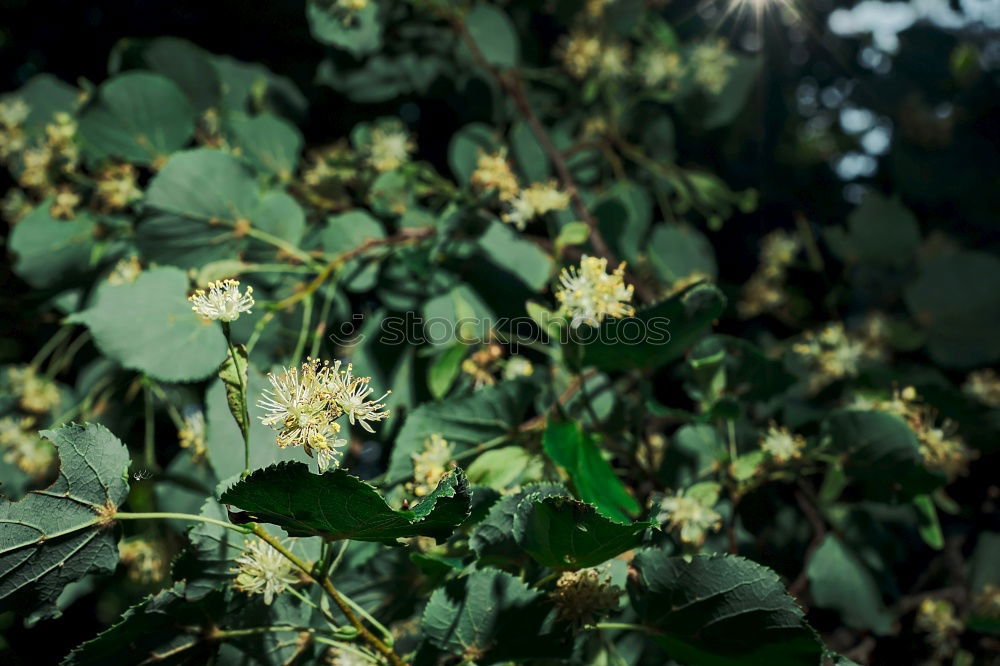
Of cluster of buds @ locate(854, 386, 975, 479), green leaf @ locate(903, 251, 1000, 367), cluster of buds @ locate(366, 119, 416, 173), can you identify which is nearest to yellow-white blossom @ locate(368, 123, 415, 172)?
cluster of buds @ locate(366, 119, 416, 173)

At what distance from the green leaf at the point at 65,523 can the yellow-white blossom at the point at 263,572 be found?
17 centimetres

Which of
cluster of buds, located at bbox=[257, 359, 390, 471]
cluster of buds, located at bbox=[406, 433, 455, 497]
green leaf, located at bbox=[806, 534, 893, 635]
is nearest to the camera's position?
cluster of buds, located at bbox=[257, 359, 390, 471]

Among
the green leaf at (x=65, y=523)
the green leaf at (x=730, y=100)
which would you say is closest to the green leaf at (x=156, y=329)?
the green leaf at (x=65, y=523)

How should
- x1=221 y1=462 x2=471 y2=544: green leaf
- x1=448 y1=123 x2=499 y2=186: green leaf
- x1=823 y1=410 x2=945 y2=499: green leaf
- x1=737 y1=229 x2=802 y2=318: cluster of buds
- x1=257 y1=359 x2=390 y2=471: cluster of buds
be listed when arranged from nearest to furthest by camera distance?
x1=221 y1=462 x2=471 y2=544: green leaf < x1=257 y1=359 x2=390 y2=471: cluster of buds < x1=823 y1=410 x2=945 y2=499: green leaf < x1=448 y1=123 x2=499 y2=186: green leaf < x1=737 y1=229 x2=802 y2=318: cluster of buds

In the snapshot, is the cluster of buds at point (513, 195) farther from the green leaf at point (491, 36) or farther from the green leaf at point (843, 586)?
the green leaf at point (843, 586)

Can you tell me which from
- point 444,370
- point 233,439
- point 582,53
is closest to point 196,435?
point 233,439

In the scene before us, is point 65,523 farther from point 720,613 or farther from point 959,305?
point 959,305

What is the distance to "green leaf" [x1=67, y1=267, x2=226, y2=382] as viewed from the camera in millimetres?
1182

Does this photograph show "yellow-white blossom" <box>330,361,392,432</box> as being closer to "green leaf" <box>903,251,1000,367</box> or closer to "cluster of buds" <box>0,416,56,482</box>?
"cluster of buds" <box>0,416,56,482</box>

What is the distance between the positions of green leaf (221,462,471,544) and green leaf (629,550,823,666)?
1.05 feet

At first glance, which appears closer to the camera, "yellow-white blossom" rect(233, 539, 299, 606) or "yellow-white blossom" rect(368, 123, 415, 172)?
"yellow-white blossom" rect(233, 539, 299, 606)

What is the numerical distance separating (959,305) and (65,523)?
6.58ft

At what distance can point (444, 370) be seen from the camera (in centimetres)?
120

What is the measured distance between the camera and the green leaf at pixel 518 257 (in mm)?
1338
